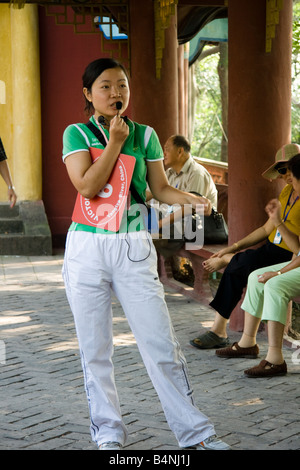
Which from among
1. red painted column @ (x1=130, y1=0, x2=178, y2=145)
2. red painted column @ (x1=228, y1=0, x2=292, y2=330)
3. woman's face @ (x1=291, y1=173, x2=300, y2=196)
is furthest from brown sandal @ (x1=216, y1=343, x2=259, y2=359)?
red painted column @ (x1=130, y1=0, x2=178, y2=145)

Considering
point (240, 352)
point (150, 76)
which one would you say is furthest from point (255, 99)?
point (150, 76)

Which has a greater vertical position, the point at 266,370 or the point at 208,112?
the point at 208,112

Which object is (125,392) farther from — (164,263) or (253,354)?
(164,263)

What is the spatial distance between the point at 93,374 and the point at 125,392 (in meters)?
1.34

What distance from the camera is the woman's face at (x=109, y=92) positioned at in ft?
12.5

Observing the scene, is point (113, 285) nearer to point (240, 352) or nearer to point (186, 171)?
point (240, 352)

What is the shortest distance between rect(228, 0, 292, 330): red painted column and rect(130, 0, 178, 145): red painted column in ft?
9.17

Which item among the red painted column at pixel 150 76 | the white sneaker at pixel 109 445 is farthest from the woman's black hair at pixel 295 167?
the red painted column at pixel 150 76

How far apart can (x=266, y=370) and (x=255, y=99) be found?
2.30m

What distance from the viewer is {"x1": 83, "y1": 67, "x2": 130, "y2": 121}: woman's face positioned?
12.5 ft

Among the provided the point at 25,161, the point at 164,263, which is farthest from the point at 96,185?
the point at 25,161

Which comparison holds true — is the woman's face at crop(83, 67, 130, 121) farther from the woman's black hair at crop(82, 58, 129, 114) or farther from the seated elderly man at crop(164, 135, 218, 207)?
the seated elderly man at crop(164, 135, 218, 207)

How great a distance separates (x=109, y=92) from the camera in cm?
380

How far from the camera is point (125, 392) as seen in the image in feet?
16.8
